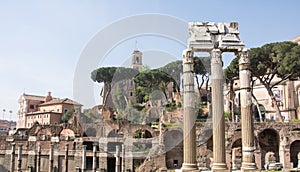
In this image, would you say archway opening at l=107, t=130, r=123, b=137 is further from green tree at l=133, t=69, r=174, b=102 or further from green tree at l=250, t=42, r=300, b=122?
green tree at l=250, t=42, r=300, b=122

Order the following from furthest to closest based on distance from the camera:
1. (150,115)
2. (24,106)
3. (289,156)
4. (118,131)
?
(24,106), (150,115), (118,131), (289,156)

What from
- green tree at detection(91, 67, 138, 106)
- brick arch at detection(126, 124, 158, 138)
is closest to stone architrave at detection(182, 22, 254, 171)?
brick arch at detection(126, 124, 158, 138)

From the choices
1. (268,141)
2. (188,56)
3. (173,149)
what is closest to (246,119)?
(188,56)

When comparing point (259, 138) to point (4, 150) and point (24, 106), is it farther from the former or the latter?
point (24, 106)

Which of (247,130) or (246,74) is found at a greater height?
(246,74)

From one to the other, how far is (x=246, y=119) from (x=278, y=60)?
16.5 metres

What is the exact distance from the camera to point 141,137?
2725cm

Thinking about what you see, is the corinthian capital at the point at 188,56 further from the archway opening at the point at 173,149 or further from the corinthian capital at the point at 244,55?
the archway opening at the point at 173,149

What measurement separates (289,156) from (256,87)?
13831 mm

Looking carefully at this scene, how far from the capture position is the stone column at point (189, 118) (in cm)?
1038

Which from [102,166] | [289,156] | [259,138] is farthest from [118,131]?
[289,156]

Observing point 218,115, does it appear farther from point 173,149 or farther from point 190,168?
point 173,149

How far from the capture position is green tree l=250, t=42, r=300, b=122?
955 inches

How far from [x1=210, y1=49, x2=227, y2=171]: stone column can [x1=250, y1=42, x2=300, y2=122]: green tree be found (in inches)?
620
